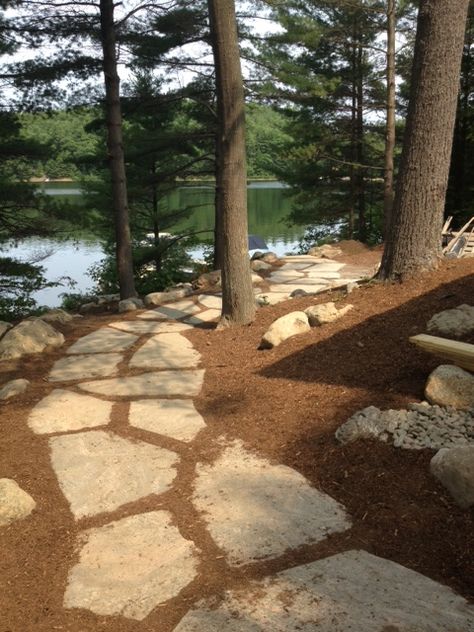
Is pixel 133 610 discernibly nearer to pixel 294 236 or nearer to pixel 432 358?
pixel 432 358

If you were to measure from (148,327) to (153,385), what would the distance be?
2009mm

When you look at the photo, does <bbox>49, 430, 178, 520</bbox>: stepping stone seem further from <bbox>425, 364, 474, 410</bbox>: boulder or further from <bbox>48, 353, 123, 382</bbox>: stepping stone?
<bbox>425, 364, 474, 410</bbox>: boulder

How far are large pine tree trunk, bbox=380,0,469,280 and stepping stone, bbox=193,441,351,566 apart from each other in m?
2.78

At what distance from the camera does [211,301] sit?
23.6ft

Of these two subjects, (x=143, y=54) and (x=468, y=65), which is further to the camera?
(x=468, y=65)

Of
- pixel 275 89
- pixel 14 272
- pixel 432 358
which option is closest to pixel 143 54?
pixel 275 89

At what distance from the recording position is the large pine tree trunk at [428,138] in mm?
4422

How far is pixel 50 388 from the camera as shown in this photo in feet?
13.3

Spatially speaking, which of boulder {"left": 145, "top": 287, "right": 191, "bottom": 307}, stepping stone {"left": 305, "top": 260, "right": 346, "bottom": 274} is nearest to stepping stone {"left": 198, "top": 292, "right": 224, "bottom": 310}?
boulder {"left": 145, "top": 287, "right": 191, "bottom": 307}

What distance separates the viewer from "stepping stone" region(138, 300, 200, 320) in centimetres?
659

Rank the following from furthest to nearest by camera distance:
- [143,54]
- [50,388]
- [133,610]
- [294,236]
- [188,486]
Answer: [294,236] → [143,54] → [50,388] → [188,486] → [133,610]

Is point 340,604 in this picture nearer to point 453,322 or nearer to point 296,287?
point 453,322

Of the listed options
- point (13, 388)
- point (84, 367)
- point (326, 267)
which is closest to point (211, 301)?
point (84, 367)

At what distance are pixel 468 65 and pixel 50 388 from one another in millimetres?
15352
